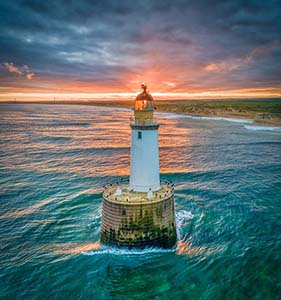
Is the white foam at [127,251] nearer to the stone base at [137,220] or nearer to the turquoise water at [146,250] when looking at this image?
the turquoise water at [146,250]

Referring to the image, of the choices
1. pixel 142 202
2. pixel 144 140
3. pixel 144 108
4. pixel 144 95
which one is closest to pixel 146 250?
pixel 142 202

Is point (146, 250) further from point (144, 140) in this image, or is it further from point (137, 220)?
point (144, 140)

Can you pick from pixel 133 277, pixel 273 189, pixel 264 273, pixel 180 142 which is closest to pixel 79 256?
pixel 133 277

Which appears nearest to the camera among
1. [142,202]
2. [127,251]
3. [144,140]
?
[142,202]

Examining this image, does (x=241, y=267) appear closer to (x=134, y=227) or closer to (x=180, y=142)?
(x=134, y=227)

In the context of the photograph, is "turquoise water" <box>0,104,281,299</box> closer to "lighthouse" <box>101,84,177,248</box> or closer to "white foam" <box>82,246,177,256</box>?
"white foam" <box>82,246,177,256</box>
